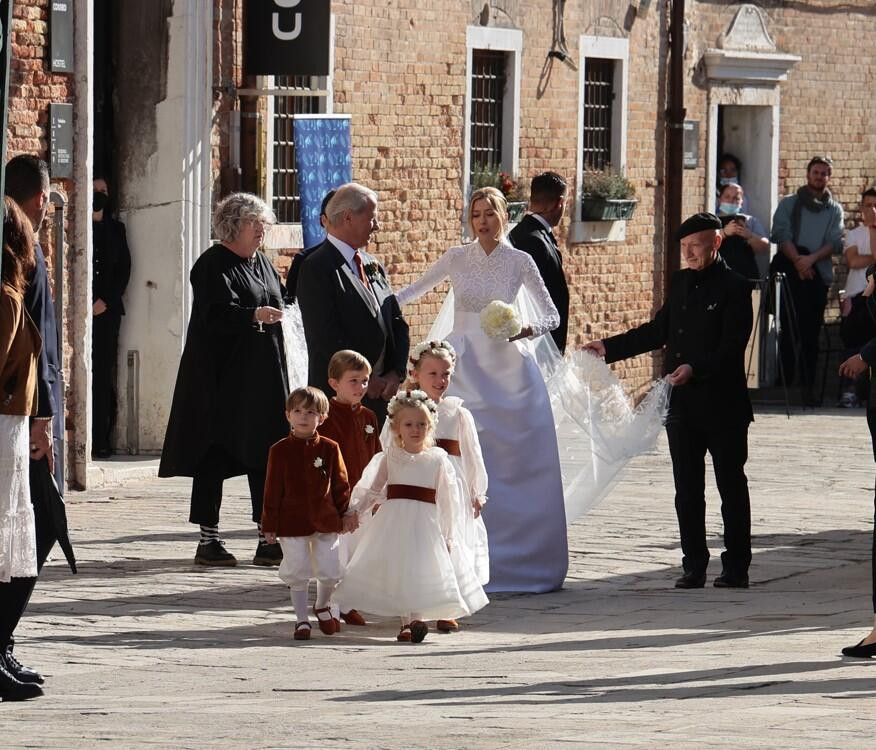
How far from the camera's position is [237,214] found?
11.8 m

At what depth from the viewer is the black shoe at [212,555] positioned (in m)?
11.9

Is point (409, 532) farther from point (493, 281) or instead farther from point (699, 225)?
point (699, 225)

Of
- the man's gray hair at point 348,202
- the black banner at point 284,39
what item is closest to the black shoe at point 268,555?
the man's gray hair at point 348,202

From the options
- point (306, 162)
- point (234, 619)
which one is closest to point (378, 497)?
point (234, 619)

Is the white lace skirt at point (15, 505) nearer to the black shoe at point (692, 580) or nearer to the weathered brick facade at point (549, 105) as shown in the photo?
the black shoe at point (692, 580)

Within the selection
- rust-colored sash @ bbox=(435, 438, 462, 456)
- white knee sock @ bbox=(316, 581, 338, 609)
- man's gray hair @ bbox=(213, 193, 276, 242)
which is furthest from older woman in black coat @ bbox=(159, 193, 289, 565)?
white knee sock @ bbox=(316, 581, 338, 609)

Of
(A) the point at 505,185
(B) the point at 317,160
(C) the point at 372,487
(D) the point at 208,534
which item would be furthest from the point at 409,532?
(A) the point at 505,185

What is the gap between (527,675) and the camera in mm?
8773

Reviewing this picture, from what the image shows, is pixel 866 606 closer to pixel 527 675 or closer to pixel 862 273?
pixel 527 675

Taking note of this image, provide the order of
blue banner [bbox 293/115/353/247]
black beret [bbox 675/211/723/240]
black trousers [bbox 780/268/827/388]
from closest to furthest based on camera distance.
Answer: black beret [bbox 675/211/723/240]
blue banner [bbox 293/115/353/247]
black trousers [bbox 780/268/827/388]

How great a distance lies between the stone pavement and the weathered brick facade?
162 inches

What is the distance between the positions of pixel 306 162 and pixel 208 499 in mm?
5613

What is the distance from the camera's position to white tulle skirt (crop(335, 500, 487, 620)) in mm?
9820

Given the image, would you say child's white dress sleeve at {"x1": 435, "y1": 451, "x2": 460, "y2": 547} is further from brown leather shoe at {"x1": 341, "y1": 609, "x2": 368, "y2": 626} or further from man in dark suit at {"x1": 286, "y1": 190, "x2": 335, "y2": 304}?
man in dark suit at {"x1": 286, "y1": 190, "x2": 335, "y2": 304}
